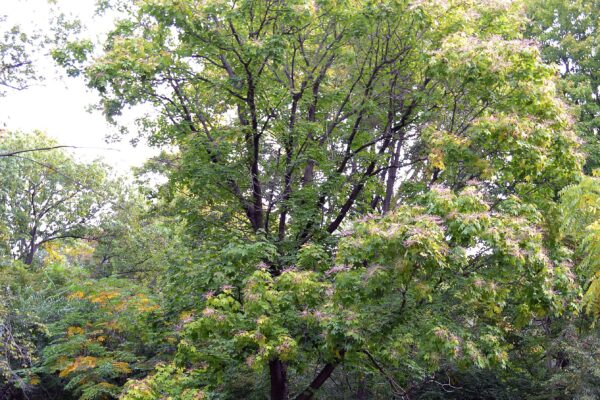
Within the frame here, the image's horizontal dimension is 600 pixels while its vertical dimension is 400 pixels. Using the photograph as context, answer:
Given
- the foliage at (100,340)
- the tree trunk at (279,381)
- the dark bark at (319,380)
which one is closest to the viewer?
the dark bark at (319,380)

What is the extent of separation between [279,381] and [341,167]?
11.8 feet

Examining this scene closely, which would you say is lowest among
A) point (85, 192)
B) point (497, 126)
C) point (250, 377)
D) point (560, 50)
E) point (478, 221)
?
point (250, 377)

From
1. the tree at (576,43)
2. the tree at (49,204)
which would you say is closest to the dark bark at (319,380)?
the tree at (576,43)

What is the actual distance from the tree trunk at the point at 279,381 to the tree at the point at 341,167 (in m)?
0.04

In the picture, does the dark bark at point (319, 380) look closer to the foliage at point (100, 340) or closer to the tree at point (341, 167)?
the tree at point (341, 167)

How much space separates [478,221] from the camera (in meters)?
5.71

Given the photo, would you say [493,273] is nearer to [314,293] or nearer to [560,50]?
[314,293]

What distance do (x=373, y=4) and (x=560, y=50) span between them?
9496 millimetres

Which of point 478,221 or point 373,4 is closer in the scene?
point 478,221

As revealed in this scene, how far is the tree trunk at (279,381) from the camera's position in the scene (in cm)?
845

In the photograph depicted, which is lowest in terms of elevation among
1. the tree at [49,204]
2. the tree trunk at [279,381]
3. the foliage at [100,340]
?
the tree trunk at [279,381]

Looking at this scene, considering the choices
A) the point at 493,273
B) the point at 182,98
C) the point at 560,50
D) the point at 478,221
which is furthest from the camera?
the point at 560,50

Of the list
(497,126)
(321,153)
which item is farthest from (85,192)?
(497,126)

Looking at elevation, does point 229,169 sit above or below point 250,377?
above
